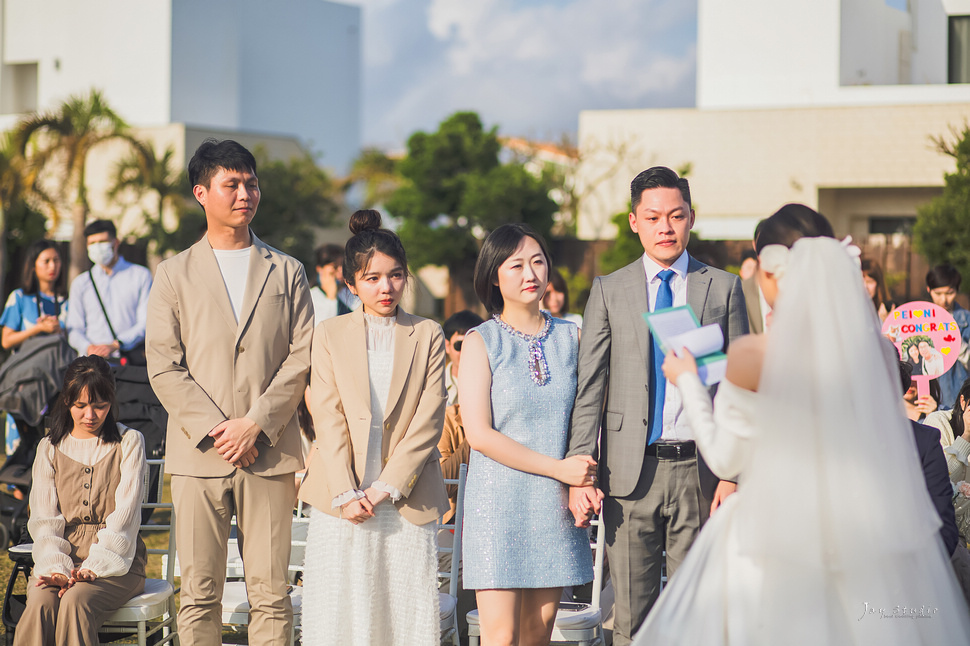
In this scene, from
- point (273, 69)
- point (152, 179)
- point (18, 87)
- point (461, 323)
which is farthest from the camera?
point (273, 69)

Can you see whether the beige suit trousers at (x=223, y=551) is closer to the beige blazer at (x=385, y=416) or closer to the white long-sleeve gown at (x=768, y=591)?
the beige blazer at (x=385, y=416)

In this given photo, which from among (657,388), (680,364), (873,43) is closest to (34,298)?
(657,388)

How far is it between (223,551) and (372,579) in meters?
0.64

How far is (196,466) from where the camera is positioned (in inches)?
143

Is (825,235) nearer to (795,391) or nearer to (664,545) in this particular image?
(795,391)

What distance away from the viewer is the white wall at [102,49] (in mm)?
26547

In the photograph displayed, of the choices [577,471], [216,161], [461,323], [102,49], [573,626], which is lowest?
[573,626]

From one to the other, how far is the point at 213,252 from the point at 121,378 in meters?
2.68

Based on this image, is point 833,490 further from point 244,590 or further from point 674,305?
point 244,590

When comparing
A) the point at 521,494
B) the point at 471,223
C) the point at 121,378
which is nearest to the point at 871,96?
the point at 471,223

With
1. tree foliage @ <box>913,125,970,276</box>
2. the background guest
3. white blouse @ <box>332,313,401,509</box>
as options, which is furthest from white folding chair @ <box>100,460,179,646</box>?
tree foliage @ <box>913,125,970,276</box>

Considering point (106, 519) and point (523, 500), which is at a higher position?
point (523, 500)

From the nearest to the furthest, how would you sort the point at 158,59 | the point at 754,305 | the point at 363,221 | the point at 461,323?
the point at 363,221 < the point at 461,323 < the point at 754,305 < the point at 158,59

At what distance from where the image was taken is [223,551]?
3707 mm
